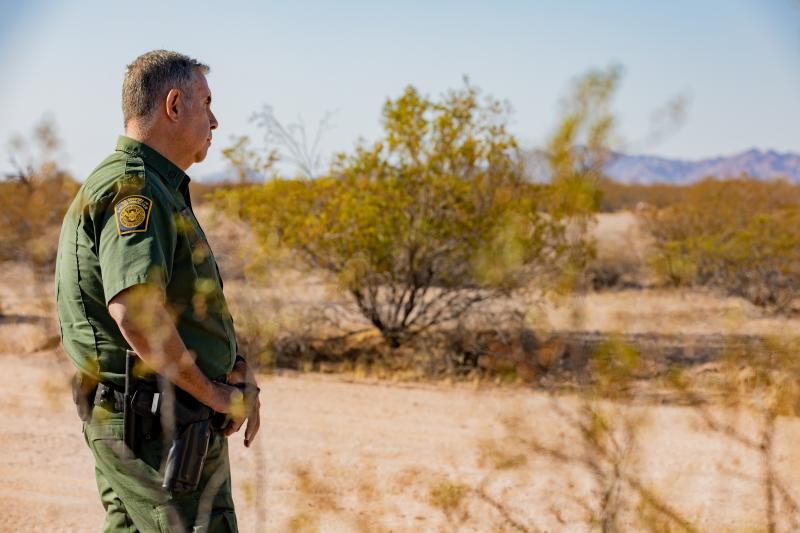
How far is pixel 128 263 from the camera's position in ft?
7.02

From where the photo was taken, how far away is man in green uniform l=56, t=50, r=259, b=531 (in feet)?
7.09

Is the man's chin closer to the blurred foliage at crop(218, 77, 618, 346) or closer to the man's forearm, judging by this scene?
the man's forearm

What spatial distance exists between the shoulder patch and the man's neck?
23 cm

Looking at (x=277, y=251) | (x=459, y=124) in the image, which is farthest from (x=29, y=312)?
(x=459, y=124)

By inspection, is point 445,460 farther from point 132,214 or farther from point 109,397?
point 132,214

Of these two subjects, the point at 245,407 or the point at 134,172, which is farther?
the point at 245,407

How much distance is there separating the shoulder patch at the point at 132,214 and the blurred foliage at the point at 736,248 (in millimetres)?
12211

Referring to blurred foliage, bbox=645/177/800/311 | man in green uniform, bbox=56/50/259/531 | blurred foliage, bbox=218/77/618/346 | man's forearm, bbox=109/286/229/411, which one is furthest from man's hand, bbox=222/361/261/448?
blurred foliage, bbox=645/177/800/311

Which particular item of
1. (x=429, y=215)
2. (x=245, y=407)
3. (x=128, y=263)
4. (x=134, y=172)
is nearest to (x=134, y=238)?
(x=128, y=263)

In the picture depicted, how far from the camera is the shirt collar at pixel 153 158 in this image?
2387 millimetres

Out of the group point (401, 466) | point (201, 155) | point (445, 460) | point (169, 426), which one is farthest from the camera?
point (445, 460)

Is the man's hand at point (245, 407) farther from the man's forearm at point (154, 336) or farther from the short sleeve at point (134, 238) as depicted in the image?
the short sleeve at point (134, 238)

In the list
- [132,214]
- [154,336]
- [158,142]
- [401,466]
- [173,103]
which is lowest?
[401,466]

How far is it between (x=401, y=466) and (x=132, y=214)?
3.66 metres
